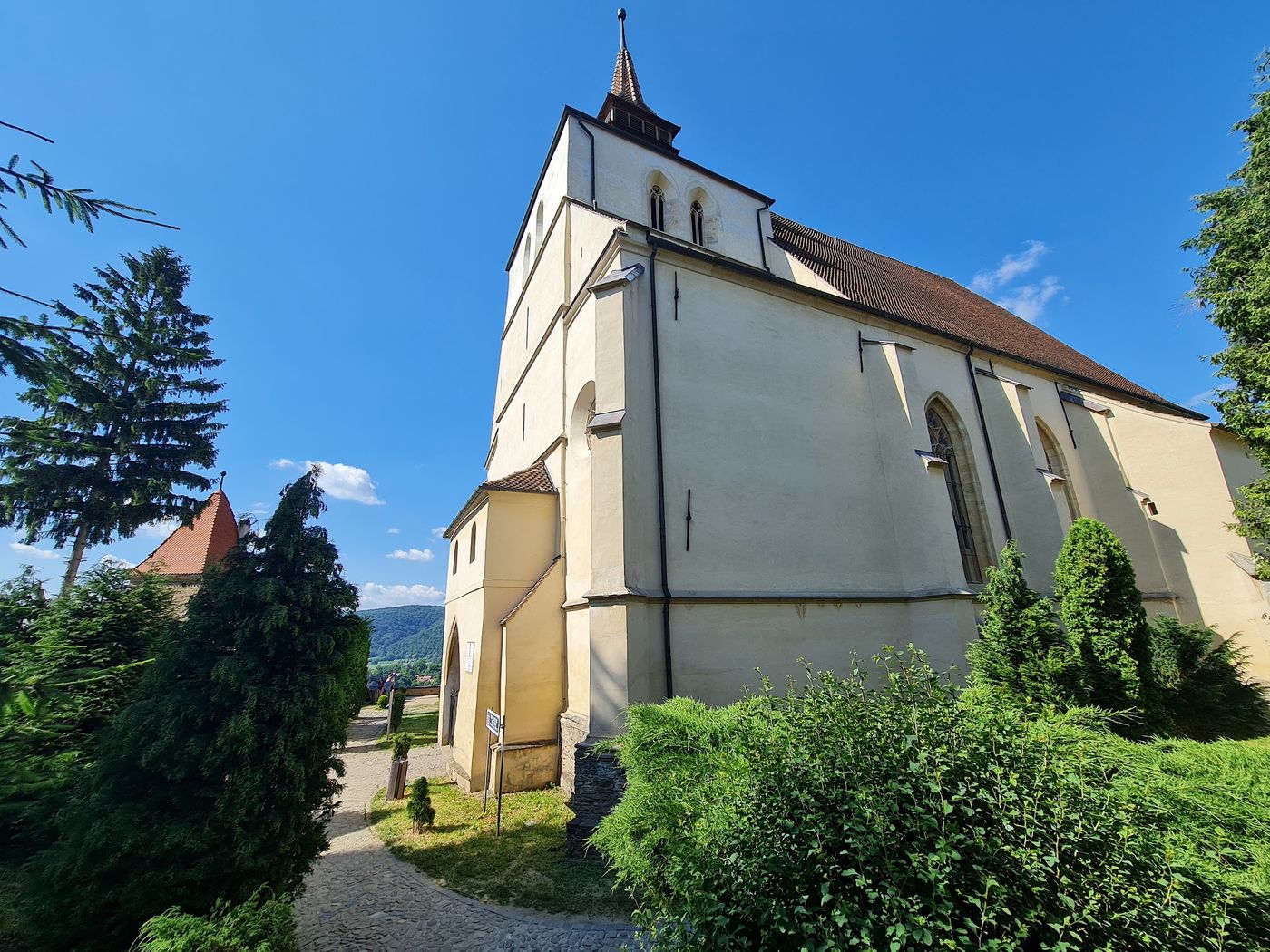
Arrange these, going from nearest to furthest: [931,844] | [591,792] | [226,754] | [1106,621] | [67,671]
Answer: [931,844], [226,754], [67,671], [591,792], [1106,621]

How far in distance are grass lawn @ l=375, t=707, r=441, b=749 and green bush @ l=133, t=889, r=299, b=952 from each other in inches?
446

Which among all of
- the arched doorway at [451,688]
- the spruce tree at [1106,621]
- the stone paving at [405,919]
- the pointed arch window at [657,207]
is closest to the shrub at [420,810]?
the stone paving at [405,919]

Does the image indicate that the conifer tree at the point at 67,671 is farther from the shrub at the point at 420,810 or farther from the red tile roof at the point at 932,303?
the red tile roof at the point at 932,303

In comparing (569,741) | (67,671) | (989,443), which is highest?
(989,443)

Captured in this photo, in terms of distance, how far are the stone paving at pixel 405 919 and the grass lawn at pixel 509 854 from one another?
0.21m

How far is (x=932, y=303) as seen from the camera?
17.3 meters

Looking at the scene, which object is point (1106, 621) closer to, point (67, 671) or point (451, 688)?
point (451, 688)

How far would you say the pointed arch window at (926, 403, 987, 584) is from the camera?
39.8 feet

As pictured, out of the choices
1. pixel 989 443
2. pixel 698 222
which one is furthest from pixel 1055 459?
pixel 698 222

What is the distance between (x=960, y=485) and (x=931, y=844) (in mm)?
12400

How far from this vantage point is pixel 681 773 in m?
4.03

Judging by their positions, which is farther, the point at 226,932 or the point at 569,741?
the point at 569,741

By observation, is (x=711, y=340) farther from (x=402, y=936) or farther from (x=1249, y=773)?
(x=402, y=936)

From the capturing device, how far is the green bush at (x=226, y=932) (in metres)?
3.07
